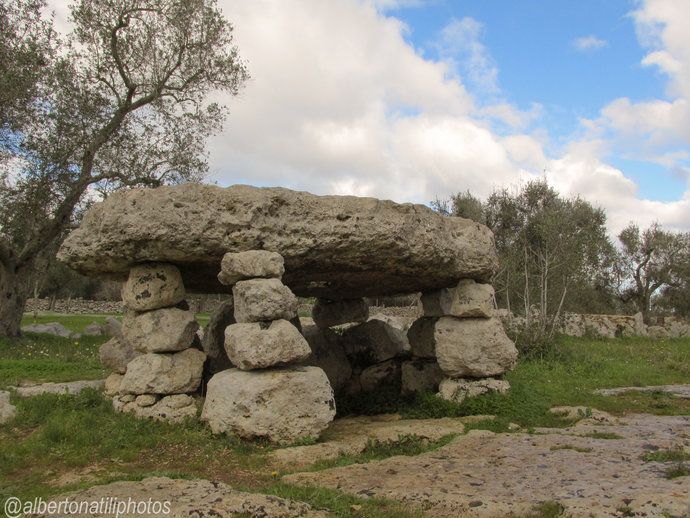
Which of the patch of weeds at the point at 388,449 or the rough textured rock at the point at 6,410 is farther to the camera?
the rough textured rock at the point at 6,410

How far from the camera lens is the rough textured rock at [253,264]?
26.7ft

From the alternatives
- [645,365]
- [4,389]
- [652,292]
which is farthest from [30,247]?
[652,292]

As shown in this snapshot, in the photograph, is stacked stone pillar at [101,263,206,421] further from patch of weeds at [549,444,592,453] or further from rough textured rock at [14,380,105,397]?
patch of weeds at [549,444,592,453]

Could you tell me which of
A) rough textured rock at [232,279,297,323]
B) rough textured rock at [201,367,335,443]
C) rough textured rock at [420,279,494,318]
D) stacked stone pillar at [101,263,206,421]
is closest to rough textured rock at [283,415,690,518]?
rough textured rock at [201,367,335,443]

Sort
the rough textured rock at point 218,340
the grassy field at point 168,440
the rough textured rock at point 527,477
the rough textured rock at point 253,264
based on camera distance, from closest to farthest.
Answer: the rough textured rock at point 527,477 → the grassy field at point 168,440 → the rough textured rock at point 253,264 → the rough textured rock at point 218,340

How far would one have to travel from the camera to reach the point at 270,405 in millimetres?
7523

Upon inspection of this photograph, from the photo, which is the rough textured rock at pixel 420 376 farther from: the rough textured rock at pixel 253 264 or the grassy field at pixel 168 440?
the rough textured rock at pixel 253 264

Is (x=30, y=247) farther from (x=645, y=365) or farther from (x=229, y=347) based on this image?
(x=645, y=365)

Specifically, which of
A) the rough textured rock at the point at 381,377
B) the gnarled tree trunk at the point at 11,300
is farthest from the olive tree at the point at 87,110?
the rough textured rock at the point at 381,377

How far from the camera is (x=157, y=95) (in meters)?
20.0

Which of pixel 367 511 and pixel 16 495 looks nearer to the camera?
pixel 367 511

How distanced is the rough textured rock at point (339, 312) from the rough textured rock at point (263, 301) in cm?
522

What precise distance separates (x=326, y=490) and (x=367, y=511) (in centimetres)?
62

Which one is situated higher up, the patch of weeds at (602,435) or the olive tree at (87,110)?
the olive tree at (87,110)
